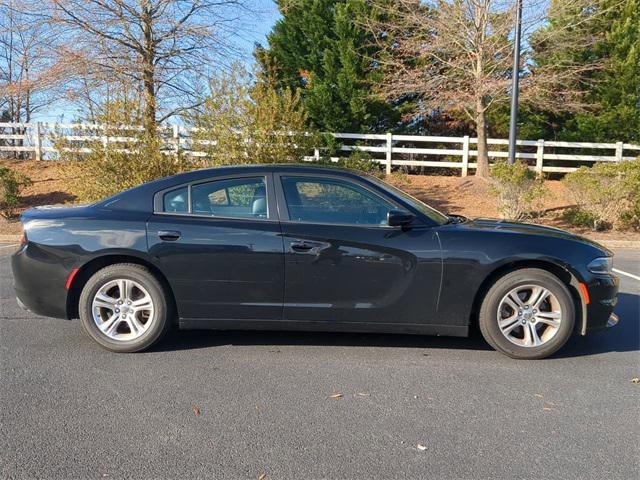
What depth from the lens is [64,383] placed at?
3.74m

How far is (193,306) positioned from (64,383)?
1062 millimetres

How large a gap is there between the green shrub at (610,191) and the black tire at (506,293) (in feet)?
27.4

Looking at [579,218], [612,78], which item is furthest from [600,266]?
[612,78]

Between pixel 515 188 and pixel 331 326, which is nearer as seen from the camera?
pixel 331 326

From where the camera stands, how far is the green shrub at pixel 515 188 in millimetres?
11883

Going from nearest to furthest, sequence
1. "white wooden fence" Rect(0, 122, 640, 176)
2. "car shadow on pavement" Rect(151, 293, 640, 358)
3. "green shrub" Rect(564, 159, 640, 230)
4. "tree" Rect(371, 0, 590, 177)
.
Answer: "car shadow on pavement" Rect(151, 293, 640, 358)
"green shrub" Rect(564, 159, 640, 230)
"tree" Rect(371, 0, 590, 177)
"white wooden fence" Rect(0, 122, 640, 176)

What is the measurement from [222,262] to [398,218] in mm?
1433

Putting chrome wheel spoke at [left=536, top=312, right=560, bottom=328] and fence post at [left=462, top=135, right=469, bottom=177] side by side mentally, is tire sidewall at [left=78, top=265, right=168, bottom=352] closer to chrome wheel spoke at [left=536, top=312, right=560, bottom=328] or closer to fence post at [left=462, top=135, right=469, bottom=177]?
chrome wheel spoke at [left=536, top=312, right=560, bottom=328]

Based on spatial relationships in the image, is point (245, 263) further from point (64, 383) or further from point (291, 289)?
point (64, 383)

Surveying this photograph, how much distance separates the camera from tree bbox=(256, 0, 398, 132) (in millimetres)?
19203

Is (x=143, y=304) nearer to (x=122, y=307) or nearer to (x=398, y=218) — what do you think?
(x=122, y=307)

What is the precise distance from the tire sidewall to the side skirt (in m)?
0.19

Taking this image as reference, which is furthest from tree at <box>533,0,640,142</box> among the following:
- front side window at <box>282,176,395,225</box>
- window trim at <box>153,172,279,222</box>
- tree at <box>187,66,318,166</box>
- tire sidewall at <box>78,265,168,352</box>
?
tire sidewall at <box>78,265,168,352</box>

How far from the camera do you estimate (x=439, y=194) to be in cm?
1689
